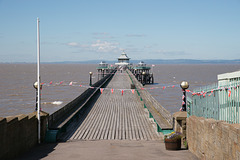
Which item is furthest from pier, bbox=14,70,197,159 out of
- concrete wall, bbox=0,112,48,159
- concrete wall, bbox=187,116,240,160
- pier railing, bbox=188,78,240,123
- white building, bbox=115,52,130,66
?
white building, bbox=115,52,130,66

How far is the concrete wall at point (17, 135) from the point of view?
821 cm

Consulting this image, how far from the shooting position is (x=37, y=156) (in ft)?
30.5

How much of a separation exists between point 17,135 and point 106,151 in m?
2.84

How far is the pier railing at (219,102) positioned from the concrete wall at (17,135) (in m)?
5.74

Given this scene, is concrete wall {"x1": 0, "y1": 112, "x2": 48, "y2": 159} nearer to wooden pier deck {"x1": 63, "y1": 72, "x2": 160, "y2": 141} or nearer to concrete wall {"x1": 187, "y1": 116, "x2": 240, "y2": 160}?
wooden pier deck {"x1": 63, "y1": 72, "x2": 160, "y2": 141}

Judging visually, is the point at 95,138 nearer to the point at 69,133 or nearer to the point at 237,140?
the point at 69,133

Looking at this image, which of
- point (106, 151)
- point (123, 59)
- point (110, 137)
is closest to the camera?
point (106, 151)

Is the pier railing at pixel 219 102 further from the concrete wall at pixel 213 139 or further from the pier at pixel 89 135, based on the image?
the pier at pixel 89 135

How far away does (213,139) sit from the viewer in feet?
25.1

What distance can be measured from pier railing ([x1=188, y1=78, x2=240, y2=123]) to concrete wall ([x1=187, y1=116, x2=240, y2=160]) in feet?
1.31

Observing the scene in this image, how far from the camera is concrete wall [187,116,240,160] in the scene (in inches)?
251

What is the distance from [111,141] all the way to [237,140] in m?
6.21

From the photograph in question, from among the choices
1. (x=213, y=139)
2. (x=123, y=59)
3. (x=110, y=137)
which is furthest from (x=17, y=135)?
(x=123, y=59)

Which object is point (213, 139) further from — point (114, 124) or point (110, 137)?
point (114, 124)
